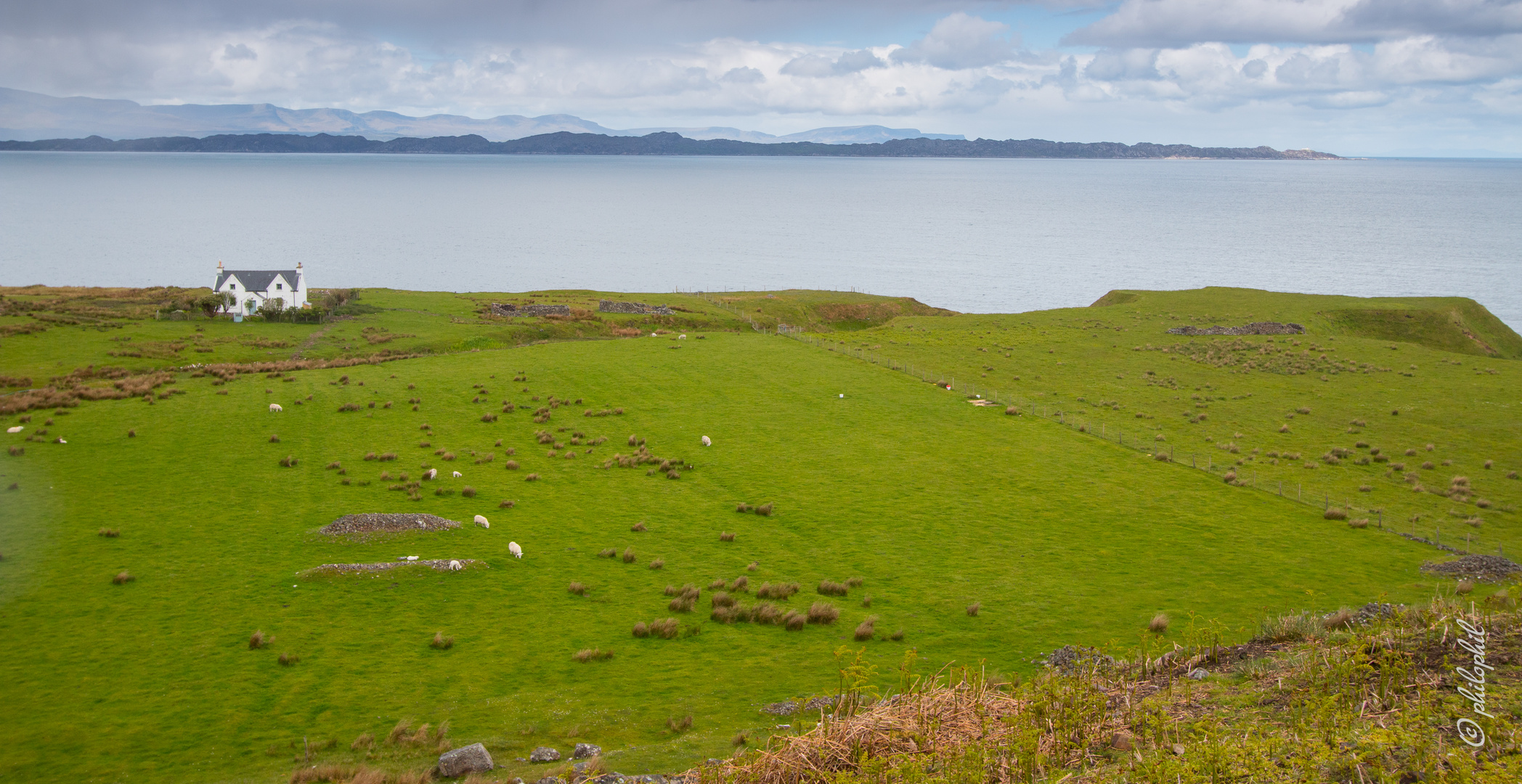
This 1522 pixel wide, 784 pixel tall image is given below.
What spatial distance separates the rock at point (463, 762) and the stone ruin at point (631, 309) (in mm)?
66324

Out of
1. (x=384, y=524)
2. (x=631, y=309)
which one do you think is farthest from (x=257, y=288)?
(x=384, y=524)

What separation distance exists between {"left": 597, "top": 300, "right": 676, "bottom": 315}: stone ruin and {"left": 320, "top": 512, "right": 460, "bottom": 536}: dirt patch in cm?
5153

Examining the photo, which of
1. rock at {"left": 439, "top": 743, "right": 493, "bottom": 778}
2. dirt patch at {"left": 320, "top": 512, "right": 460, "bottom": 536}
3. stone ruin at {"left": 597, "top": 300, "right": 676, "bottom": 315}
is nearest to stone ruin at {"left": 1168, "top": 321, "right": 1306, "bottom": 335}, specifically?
stone ruin at {"left": 597, "top": 300, "right": 676, "bottom": 315}

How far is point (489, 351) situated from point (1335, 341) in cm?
6980

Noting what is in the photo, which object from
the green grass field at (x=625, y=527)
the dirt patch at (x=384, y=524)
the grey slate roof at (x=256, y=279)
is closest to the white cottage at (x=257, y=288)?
the grey slate roof at (x=256, y=279)

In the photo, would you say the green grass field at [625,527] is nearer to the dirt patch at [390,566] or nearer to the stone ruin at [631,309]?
the dirt patch at [390,566]

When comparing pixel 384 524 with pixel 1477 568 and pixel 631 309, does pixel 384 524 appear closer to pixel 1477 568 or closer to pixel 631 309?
pixel 1477 568

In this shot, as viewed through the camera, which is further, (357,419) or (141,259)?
(141,259)

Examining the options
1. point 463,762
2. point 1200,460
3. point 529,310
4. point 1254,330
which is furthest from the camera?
point 529,310

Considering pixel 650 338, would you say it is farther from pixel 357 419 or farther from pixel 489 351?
pixel 357 419

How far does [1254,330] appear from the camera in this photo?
2872 inches

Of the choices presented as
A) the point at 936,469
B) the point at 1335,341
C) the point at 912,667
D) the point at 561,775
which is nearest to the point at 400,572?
the point at 561,775

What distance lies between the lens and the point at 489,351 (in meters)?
62.3

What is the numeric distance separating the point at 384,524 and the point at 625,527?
8.88 meters
